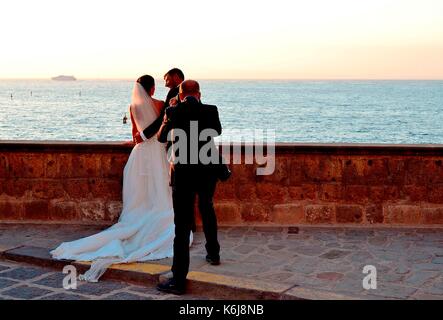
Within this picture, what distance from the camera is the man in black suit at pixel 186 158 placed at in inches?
227

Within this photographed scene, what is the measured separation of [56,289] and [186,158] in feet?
5.57

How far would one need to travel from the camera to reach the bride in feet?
22.2

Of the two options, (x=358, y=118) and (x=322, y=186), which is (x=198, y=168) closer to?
(x=322, y=186)

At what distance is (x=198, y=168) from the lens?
19.2 ft

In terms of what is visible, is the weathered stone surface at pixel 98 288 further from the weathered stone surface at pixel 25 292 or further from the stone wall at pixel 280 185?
the stone wall at pixel 280 185

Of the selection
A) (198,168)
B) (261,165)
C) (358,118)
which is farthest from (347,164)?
(358,118)

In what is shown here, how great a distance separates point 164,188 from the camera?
7441mm

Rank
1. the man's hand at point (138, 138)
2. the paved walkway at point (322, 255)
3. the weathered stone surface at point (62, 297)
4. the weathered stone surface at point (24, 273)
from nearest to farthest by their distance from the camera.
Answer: the weathered stone surface at point (62, 297), the paved walkway at point (322, 255), the weathered stone surface at point (24, 273), the man's hand at point (138, 138)

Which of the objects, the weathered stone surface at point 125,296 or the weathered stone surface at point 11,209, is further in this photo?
the weathered stone surface at point 11,209

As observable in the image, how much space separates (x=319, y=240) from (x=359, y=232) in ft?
2.21

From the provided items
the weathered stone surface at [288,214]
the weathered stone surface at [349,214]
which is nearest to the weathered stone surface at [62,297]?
the weathered stone surface at [288,214]

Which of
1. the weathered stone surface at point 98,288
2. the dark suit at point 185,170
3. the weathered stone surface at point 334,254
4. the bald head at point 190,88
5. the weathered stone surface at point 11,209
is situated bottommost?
the weathered stone surface at point 98,288

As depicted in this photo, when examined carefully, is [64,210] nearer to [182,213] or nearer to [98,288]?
[98,288]

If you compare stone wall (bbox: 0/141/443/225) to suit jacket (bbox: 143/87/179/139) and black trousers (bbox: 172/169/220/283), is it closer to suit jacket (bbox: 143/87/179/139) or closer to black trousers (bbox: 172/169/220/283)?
suit jacket (bbox: 143/87/179/139)
